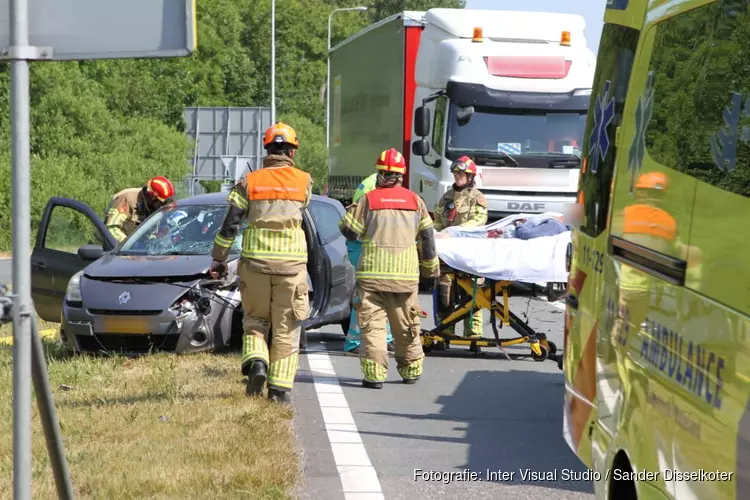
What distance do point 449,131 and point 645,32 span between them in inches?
551

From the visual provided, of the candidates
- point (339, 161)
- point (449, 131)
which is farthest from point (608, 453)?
point (339, 161)

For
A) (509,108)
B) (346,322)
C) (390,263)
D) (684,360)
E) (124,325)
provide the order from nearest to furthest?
1. (684,360)
2. (390,263)
3. (124,325)
4. (346,322)
5. (509,108)

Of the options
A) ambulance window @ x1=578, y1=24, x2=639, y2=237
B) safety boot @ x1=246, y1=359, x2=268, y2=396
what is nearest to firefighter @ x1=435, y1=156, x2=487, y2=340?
safety boot @ x1=246, y1=359, x2=268, y2=396

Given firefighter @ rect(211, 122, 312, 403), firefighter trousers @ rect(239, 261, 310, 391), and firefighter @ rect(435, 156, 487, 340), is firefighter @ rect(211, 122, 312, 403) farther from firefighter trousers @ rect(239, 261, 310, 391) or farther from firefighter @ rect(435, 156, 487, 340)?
firefighter @ rect(435, 156, 487, 340)

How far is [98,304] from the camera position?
10680mm

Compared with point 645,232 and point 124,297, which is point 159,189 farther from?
point 645,232

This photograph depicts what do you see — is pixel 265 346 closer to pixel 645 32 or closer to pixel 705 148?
pixel 645 32

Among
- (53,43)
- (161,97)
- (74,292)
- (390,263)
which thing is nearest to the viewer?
(53,43)

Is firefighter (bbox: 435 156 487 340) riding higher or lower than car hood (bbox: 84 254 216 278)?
higher

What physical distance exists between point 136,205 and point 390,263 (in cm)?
445

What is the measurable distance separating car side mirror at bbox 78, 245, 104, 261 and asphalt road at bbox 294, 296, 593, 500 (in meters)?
1.90

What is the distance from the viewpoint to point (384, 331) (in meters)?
9.77

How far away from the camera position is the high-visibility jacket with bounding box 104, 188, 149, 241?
44.0 feet

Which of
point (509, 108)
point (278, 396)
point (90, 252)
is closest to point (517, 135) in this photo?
point (509, 108)
